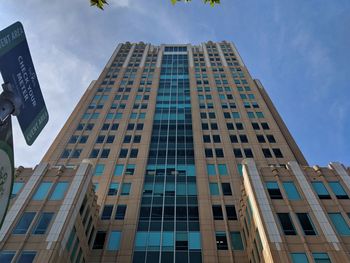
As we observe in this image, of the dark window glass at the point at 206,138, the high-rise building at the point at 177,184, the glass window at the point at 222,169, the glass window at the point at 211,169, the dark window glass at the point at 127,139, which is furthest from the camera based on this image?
the dark window glass at the point at 127,139

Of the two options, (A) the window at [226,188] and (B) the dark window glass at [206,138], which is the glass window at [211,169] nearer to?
(A) the window at [226,188]

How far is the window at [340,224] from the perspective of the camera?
21.7m

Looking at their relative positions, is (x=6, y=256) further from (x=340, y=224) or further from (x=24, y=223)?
(x=340, y=224)

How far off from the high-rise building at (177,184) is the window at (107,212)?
0.16 m

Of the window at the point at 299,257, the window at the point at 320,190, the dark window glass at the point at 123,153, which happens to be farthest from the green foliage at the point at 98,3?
the dark window glass at the point at 123,153

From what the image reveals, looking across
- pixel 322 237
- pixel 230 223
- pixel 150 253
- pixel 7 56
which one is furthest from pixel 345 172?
pixel 7 56

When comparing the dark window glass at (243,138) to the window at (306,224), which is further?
the dark window glass at (243,138)

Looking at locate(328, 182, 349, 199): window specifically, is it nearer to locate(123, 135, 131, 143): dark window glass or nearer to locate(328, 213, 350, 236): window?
locate(328, 213, 350, 236): window

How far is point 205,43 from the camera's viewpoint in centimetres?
8538

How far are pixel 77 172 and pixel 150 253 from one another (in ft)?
38.1

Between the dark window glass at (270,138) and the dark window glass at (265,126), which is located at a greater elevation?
the dark window glass at (265,126)

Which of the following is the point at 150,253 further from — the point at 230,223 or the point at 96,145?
the point at 96,145

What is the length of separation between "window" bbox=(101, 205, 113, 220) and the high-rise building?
16 cm

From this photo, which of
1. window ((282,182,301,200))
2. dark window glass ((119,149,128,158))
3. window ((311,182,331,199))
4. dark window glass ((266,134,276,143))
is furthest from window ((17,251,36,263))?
dark window glass ((266,134,276,143))
